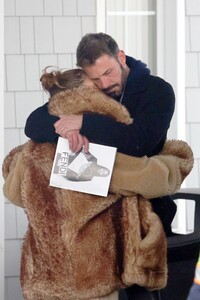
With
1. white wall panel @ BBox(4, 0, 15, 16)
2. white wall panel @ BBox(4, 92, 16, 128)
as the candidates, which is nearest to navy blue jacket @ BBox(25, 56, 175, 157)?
white wall panel @ BBox(4, 92, 16, 128)

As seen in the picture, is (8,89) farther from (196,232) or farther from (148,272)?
(148,272)

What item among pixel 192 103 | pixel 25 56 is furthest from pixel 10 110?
pixel 192 103

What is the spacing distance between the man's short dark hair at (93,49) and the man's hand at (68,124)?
224 millimetres

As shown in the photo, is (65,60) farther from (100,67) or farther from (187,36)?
(100,67)

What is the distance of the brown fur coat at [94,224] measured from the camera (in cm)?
351

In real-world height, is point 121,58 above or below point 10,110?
above

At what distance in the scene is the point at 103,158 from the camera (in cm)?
351

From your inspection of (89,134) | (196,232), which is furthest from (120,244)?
(196,232)

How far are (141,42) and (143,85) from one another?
243cm

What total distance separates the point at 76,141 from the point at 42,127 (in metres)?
0.16

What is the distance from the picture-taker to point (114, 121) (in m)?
3.54

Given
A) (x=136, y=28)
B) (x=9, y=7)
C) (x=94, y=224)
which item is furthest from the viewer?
(x=136, y=28)

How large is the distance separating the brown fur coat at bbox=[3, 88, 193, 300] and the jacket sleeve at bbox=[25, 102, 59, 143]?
0.03 m

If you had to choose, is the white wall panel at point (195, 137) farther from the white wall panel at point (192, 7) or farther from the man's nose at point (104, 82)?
the man's nose at point (104, 82)
